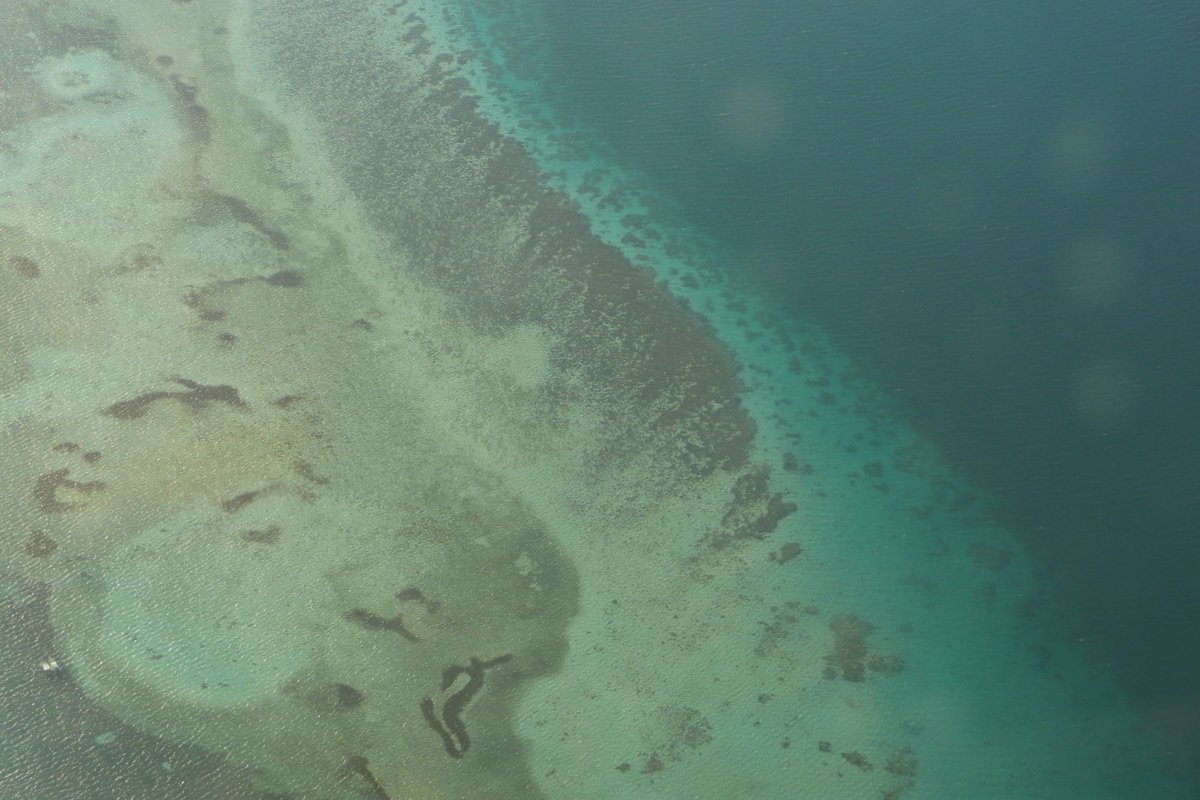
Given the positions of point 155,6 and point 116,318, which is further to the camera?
point 155,6

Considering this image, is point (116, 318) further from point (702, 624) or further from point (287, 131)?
point (702, 624)

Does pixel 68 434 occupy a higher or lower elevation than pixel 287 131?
lower

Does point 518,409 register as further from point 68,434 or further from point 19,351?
point 19,351

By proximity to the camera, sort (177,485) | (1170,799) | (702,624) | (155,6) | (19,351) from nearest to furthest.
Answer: (1170,799)
(702,624)
(177,485)
(19,351)
(155,6)

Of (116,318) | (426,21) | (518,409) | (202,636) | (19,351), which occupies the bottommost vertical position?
(202,636)

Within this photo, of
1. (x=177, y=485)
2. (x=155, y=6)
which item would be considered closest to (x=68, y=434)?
(x=177, y=485)

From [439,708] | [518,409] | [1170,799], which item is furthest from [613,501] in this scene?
[1170,799]

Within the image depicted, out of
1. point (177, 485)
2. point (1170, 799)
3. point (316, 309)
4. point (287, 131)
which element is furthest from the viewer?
point (287, 131)
